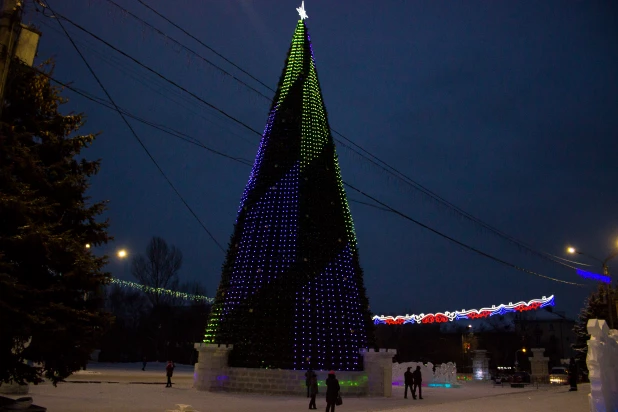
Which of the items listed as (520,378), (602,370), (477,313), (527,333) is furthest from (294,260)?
(527,333)

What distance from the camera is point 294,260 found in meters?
18.2

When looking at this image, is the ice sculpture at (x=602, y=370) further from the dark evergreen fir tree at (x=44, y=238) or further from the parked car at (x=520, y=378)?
the parked car at (x=520, y=378)

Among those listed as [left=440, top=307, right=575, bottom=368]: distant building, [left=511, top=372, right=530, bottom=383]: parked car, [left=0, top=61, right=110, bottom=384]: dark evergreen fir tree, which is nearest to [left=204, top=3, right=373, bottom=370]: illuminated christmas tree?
[left=0, top=61, right=110, bottom=384]: dark evergreen fir tree

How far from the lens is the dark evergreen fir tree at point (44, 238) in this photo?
345 inches

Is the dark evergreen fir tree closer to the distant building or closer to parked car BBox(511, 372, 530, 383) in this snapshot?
parked car BBox(511, 372, 530, 383)

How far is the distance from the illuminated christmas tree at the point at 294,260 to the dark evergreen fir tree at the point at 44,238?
8.03m

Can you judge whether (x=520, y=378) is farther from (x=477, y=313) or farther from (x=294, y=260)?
(x=294, y=260)

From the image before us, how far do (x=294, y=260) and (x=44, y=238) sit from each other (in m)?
10.2

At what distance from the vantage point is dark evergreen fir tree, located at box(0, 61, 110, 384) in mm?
8773

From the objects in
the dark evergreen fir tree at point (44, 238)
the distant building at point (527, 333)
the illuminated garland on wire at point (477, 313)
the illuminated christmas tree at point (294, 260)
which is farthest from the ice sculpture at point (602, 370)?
the distant building at point (527, 333)

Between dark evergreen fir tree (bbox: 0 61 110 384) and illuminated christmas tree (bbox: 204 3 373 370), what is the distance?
8031 millimetres

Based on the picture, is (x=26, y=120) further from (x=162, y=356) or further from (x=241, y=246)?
(x=162, y=356)

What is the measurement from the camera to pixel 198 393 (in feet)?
57.6

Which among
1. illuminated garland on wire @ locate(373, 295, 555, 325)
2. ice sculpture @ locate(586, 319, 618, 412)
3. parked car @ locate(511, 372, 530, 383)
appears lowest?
parked car @ locate(511, 372, 530, 383)
